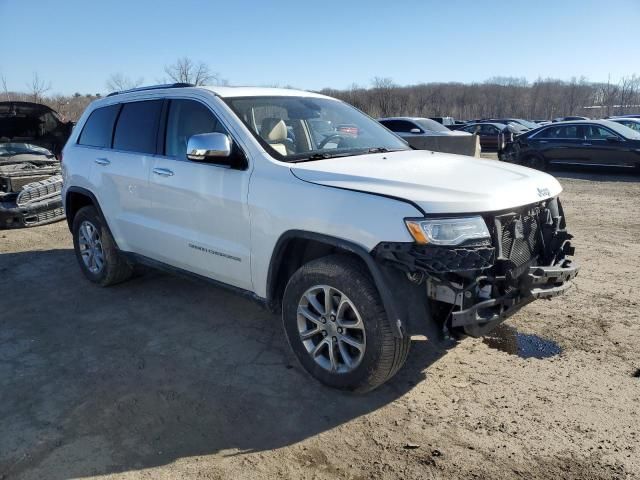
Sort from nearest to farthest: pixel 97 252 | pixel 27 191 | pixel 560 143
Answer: pixel 97 252
pixel 27 191
pixel 560 143

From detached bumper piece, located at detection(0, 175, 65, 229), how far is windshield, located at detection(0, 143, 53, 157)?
3.43 feet

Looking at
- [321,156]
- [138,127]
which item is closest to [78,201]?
[138,127]

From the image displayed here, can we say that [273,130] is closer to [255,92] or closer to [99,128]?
[255,92]

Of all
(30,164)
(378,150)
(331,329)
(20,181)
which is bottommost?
(331,329)

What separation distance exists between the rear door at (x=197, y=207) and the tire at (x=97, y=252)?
858 millimetres

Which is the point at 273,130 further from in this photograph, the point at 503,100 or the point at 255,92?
the point at 503,100

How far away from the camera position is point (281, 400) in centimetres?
330

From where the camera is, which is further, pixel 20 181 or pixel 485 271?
pixel 20 181

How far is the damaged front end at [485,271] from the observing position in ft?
9.17

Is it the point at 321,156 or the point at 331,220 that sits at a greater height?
the point at 321,156

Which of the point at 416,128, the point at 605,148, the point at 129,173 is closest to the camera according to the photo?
the point at 129,173

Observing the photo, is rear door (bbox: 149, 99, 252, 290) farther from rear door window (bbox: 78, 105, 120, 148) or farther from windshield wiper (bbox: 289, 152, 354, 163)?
rear door window (bbox: 78, 105, 120, 148)

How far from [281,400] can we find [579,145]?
13536mm

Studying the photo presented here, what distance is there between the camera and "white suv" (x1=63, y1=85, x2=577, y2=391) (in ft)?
9.47
